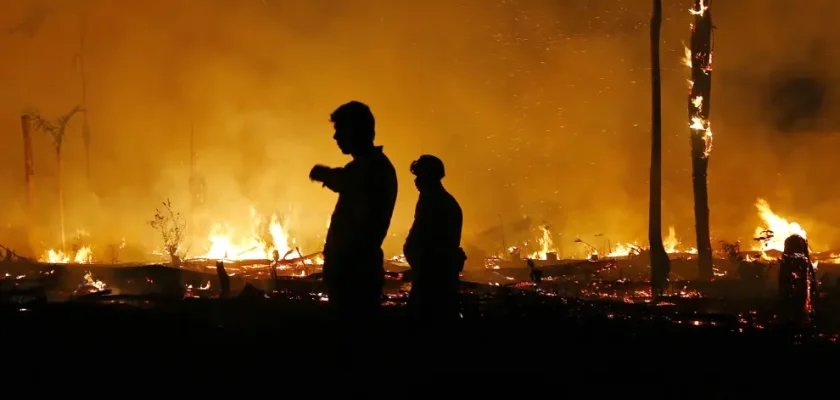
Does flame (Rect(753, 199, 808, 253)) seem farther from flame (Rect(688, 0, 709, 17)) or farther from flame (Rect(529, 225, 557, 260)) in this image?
flame (Rect(529, 225, 557, 260))

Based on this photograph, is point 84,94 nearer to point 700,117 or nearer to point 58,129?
point 58,129

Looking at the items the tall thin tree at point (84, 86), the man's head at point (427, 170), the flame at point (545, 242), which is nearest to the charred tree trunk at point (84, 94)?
the tall thin tree at point (84, 86)

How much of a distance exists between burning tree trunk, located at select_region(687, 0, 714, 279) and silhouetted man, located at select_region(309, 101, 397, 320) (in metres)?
11.5

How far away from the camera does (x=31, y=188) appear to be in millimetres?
24188

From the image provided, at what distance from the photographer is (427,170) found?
241 inches

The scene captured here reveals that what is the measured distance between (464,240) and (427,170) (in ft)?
68.0

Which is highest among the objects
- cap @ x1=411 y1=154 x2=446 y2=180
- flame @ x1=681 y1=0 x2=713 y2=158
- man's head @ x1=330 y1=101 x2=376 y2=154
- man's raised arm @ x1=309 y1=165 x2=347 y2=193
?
flame @ x1=681 y1=0 x2=713 y2=158

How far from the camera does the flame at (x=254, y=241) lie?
2509cm

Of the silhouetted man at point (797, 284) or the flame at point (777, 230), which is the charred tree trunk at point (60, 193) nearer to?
the flame at point (777, 230)

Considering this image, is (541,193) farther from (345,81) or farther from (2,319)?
(2,319)

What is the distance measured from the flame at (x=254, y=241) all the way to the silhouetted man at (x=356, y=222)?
65.2 feet

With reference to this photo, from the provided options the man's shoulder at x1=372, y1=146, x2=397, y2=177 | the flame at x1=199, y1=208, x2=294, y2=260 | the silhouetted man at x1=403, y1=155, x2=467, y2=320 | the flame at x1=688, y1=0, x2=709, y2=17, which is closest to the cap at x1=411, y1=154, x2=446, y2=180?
the silhouetted man at x1=403, y1=155, x2=467, y2=320

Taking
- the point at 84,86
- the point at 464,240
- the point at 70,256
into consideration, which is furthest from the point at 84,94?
the point at 464,240

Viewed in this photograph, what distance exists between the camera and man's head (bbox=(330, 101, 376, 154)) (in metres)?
4.57
